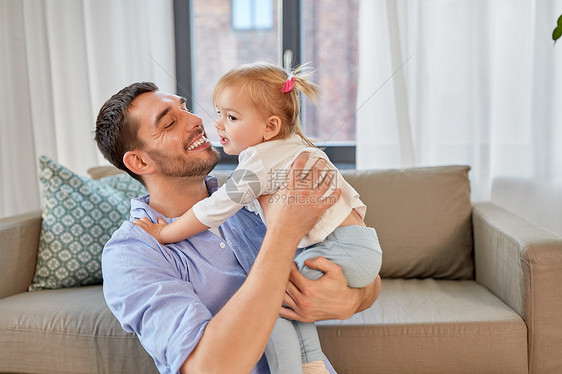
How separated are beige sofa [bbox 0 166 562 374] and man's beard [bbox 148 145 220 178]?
2.05ft

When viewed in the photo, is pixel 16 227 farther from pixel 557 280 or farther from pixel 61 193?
pixel 557 280

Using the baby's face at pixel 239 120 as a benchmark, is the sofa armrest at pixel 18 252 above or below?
below

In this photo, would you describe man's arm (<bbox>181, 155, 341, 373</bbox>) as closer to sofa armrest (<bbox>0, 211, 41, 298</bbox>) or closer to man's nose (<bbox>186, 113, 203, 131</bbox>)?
man's nose (<bbox>186, 113, 203, 131</bbox>)

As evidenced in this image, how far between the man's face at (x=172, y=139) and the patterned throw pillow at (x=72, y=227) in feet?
2.63

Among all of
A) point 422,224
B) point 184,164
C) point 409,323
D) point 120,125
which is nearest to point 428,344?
point 409,323

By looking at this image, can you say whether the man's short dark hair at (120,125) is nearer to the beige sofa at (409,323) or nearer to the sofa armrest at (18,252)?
the beige sofa at (409,323)

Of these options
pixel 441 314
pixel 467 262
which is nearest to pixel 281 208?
pixel 441 314

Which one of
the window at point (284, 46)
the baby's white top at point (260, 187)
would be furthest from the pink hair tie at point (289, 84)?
the window at point (284, 46)

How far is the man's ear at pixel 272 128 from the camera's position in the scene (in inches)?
54.1

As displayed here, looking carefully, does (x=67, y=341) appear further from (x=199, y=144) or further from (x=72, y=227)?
(x=199, y=144)

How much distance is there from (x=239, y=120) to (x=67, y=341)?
953 mm

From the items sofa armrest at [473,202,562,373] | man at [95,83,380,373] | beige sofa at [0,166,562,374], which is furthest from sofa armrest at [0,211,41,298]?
sofa armrest at [473,202,562,373]

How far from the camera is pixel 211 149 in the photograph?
1.43 m

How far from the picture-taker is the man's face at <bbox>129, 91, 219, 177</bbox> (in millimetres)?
1413
